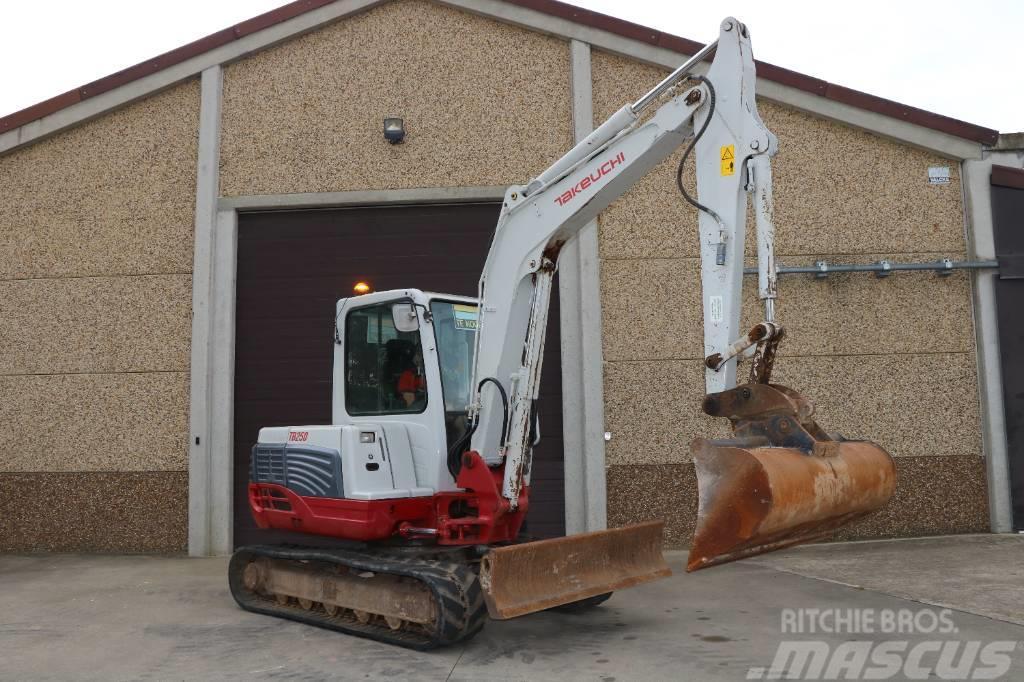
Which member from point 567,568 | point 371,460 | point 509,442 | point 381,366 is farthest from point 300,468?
point 567,568

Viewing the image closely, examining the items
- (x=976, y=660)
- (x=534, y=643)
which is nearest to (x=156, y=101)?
(x=534, y=643)

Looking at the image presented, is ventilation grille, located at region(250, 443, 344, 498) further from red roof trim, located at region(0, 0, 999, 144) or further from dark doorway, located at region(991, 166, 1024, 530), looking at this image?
dark doorway, located at region(991, 166, 1024, 530)

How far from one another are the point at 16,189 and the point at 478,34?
A: 5607 millimetres

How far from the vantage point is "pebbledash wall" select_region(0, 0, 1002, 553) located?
8367 millimetres

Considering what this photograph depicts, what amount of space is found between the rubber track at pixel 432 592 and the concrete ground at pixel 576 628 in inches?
3.8

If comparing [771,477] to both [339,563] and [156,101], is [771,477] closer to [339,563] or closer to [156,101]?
[339,563]

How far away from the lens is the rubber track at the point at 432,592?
4.64 metres

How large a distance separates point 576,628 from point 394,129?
576cm

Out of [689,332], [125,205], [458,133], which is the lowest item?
[689,332]

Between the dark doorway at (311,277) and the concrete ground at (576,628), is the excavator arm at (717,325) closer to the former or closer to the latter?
the concrete ground at (576,628)

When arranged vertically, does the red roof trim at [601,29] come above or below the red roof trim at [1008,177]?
above

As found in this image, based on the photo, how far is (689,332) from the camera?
27.9 ft

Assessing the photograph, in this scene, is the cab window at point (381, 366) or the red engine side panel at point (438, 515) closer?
the red engine side panel at point (438, 515)

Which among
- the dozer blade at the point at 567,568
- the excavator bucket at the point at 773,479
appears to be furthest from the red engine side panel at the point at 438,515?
the excavator bucket at the point at 773,479
